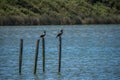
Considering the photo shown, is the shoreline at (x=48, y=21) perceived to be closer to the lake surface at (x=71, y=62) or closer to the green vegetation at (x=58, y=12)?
the green vegetation at (x=58, y=12)

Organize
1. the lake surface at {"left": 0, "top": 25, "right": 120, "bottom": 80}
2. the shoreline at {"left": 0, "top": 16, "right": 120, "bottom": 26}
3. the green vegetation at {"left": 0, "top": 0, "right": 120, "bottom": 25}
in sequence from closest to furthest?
1. the lake surface at {"left": 0, "top": 25, "right": 120, "bottom": 80}
2. the shoreline at {"left": 0, "top": 16, "right": 120, "bottom": 26}
3. the green vegetation at {"left": 0, "top": 0, "right": 120, "bottom": 25}

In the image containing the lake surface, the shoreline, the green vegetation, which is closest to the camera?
the lake surface

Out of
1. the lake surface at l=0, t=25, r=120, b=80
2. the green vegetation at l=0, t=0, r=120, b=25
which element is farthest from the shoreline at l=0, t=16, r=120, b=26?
the lake surface at l=0, t=25, r=120, b=80

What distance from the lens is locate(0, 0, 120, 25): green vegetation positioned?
337ft

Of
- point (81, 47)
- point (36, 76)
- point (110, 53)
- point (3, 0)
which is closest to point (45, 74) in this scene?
point (36, 76)

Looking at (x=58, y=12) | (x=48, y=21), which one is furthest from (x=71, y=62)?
(x=58, y=12)

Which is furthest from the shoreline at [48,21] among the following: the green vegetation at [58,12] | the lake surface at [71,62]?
the lake surface at [71,62]

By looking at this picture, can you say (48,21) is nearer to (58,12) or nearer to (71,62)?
(58,12)

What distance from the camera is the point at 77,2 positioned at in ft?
433

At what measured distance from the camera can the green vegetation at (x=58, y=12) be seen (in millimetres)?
102750

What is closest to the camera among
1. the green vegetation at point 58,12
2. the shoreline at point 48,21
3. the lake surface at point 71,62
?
the lake surface at point 71,62

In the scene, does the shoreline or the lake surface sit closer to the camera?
the lake surface

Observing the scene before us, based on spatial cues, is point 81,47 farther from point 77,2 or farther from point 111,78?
point 77,2

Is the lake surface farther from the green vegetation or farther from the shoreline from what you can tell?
the green vegetation
